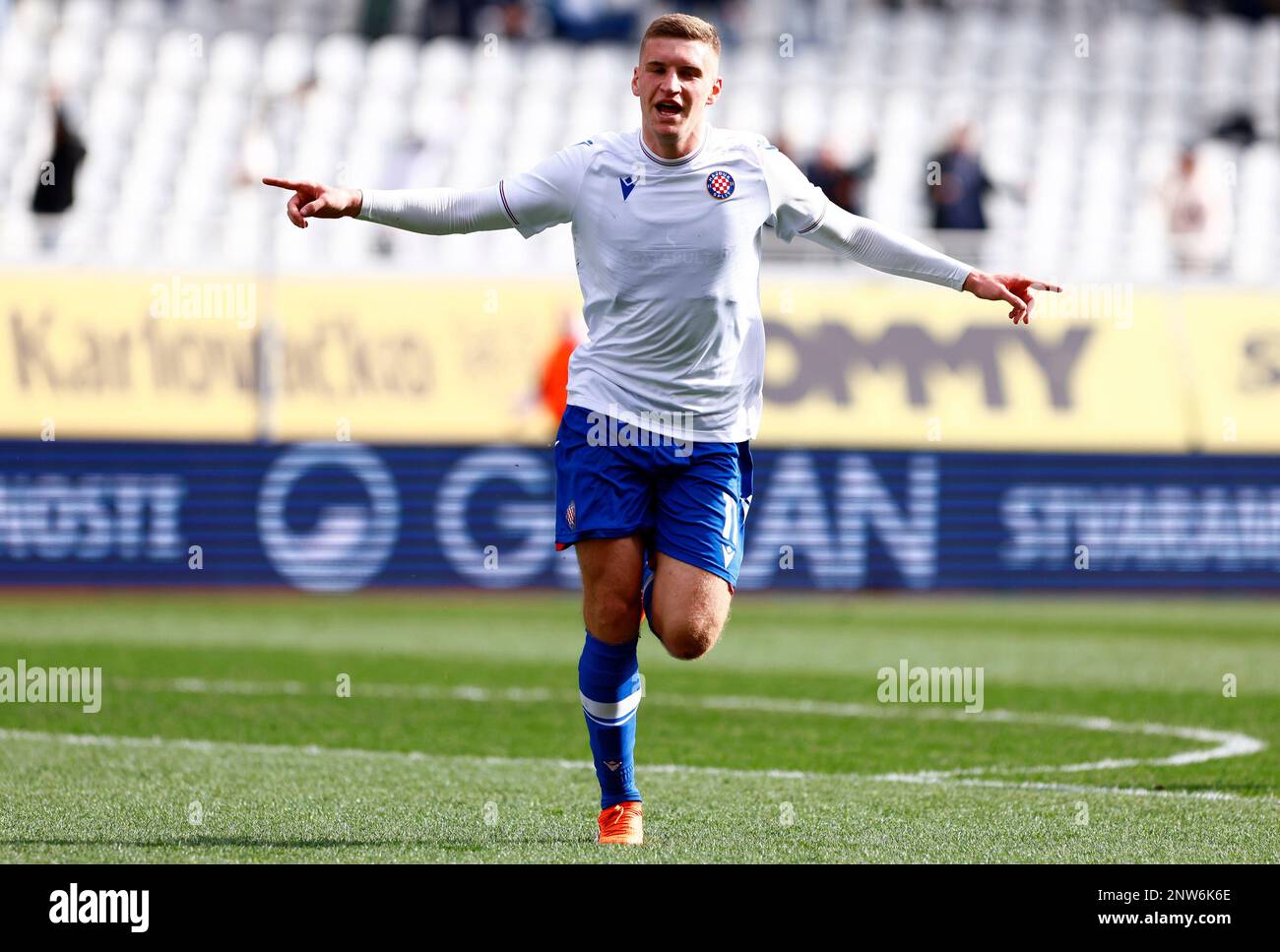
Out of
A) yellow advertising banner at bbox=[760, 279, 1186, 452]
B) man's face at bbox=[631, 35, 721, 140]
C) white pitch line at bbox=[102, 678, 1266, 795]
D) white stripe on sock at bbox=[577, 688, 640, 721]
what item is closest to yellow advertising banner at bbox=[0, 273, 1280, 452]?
yellow advertising banner at bbox=[760, 279, 1186, 452]

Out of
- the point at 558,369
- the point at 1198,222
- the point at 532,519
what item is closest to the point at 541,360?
the point at 558,369

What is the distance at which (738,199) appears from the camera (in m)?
6.29

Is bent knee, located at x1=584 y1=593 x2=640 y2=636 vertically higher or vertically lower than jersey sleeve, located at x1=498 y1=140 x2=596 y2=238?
lower

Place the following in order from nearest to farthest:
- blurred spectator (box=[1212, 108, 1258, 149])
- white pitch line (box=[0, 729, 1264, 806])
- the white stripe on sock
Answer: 1. the white stripe on sock
2. white pitch line (box=[0, 729, 1264, 806])
3. blurred spectator (box=[1212, 108, 1258, 149])

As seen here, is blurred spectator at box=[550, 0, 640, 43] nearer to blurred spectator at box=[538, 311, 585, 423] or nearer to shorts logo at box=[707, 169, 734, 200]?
blurred spectator at box=[538, 311, 585, 423]

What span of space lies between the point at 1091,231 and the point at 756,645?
1061 centimetres

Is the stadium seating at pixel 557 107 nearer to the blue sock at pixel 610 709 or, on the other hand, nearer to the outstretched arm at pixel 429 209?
the outstretched arm at pixel 429 209

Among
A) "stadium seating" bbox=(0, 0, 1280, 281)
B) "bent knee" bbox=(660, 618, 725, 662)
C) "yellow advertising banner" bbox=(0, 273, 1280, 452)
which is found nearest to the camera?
"bent knee" bbox=(660, 618, 725, 662)

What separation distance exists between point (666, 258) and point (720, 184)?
0.91 ft

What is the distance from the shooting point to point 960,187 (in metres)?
19.6

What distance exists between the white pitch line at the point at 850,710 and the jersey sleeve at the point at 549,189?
119 inches

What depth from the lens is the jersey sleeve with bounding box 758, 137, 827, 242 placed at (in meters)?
6.38

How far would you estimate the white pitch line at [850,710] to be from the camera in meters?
8.57
